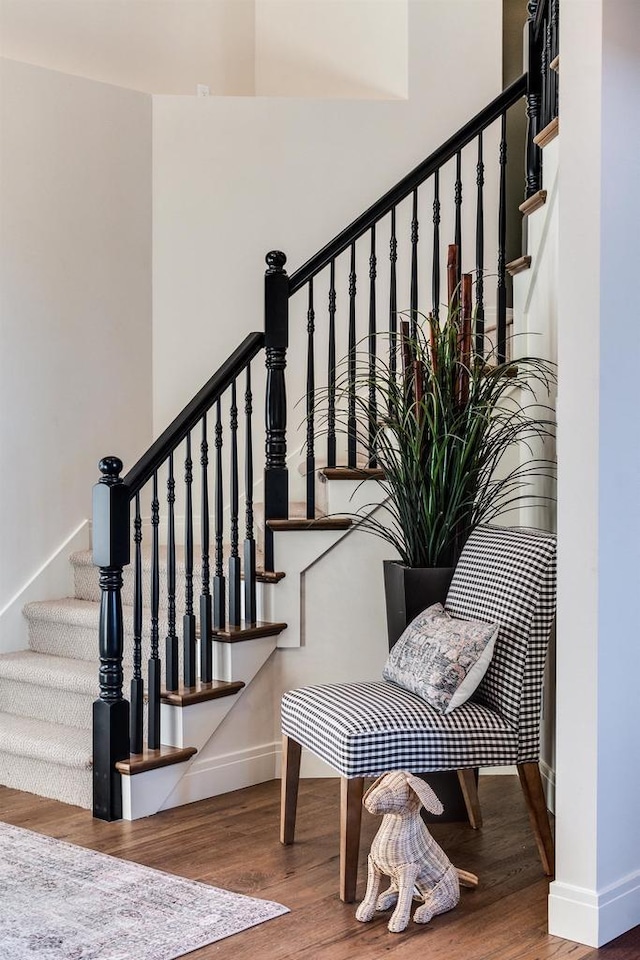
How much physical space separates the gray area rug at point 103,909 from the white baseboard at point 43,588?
1.48 meters

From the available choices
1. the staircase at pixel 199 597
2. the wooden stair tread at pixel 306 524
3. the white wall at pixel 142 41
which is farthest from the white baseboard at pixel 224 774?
the white wall at pixel 142 41

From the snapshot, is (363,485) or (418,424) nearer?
(418,424)

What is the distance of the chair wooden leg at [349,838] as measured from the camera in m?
3.03

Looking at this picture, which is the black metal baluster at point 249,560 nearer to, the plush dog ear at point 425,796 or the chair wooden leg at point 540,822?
the chair wooden leg at point 540,822

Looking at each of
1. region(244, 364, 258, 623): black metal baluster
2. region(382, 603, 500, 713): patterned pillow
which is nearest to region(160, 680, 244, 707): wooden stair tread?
region(244, 364, 258, 623): black metal baluster

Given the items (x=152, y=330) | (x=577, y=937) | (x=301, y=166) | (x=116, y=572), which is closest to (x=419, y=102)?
(x=301, y=166)

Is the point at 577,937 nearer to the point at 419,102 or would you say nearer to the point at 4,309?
the point at 4,309

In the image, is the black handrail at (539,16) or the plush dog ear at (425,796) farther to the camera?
the black handrail at (539,16)

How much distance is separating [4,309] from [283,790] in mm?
2416

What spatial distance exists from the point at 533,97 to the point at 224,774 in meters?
2.86

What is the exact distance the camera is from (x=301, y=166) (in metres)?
5.46

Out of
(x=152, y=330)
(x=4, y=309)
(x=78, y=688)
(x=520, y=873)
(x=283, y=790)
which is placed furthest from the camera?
(x=152, y=330)

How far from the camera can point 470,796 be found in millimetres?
3658

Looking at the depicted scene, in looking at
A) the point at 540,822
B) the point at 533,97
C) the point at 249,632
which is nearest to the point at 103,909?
the point at 540,822
